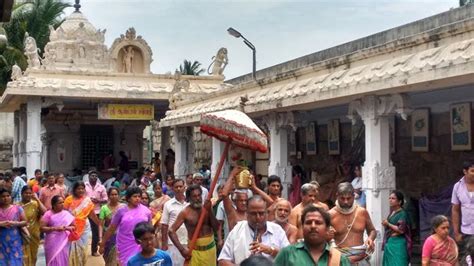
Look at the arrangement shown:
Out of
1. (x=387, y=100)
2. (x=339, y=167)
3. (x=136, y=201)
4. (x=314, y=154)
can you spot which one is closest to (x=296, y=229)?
(x=136, y=201)

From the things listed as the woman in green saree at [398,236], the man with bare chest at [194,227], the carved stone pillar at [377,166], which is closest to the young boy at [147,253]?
the man with bare chest at [194,227]

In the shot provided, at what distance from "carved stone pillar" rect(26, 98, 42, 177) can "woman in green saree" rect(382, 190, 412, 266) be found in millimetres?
13010

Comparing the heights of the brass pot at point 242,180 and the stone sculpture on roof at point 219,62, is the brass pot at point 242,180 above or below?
below

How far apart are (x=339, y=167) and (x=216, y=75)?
1039cm

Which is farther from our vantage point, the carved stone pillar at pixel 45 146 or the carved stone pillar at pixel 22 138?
the carved stone pillar at pixel 45 146

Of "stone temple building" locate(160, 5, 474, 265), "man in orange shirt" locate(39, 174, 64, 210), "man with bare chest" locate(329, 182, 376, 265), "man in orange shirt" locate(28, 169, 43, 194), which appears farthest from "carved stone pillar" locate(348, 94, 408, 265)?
"man in orange shirt" locate(28, 169, 43, 194)

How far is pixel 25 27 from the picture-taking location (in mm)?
34531

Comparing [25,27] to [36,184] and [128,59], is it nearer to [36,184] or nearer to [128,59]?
[128,59]

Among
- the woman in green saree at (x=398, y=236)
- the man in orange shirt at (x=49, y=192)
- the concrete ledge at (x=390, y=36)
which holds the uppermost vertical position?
the concrete ledge at (x=390, y=36)

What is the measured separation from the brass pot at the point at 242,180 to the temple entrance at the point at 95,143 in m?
20.1

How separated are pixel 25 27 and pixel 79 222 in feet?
87.6

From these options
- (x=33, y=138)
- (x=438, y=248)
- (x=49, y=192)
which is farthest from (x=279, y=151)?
(x=33, y=138)

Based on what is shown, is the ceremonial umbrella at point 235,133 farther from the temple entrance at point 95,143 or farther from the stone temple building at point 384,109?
the temple entrance at point 95,143

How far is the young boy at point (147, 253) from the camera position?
5.60m
